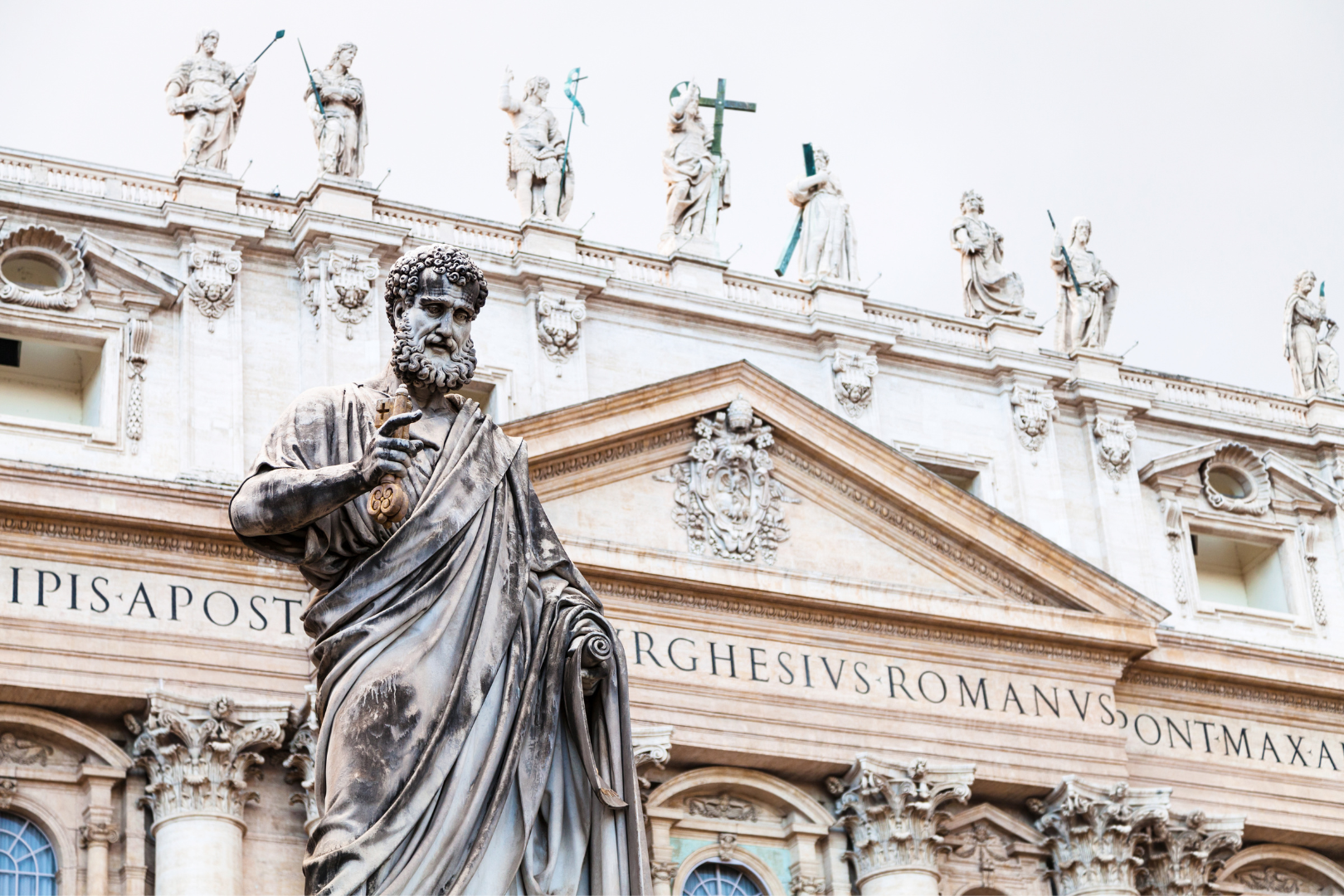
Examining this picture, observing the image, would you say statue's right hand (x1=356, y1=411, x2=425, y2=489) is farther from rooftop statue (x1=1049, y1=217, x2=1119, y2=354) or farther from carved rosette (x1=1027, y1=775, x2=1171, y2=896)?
rooftop statue (x1=1049, y1=217, x2=1119, y2=354)

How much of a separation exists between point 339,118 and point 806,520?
636cm

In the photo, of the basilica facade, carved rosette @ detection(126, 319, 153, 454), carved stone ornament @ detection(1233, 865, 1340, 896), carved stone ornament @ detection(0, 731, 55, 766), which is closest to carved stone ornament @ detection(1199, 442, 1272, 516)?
the basilica facade

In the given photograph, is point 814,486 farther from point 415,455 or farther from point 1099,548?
point 415,455

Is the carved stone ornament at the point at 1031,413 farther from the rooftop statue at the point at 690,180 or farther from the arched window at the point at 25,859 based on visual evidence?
the arched window at the point at 25,859

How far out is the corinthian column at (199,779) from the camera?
21.4m

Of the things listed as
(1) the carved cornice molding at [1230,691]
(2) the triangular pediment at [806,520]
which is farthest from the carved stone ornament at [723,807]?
(1) the carved cornice molding at [1230,691]

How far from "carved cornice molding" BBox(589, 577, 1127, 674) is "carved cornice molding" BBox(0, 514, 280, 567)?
3539 mm

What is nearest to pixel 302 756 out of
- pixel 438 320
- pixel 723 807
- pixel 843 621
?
pixel 723 807

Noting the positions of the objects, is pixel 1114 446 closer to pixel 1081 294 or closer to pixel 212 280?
pixel 1081 294

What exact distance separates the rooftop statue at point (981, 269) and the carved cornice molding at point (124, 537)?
993 cm

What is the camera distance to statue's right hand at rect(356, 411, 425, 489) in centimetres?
532

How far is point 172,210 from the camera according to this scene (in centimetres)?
2391

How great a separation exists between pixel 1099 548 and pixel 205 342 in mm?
10422

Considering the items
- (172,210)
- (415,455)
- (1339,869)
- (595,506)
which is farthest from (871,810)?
(415,455)
